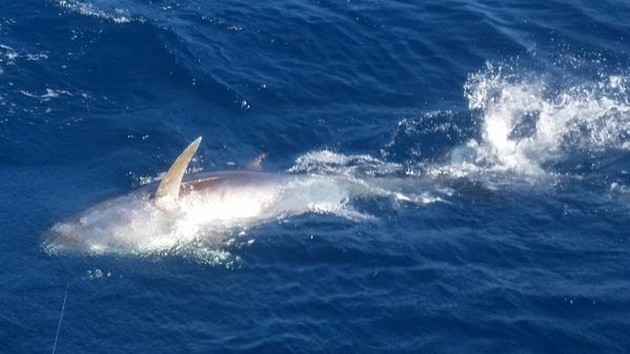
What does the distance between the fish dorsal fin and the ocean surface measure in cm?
182

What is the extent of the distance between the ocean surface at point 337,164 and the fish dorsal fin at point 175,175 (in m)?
1.82

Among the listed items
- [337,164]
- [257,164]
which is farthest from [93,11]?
[337,164]

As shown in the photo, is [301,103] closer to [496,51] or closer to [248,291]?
[496,51]

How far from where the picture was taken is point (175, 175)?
29.5 metres

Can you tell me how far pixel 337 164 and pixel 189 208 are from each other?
233 inches

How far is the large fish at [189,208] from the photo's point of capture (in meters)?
28.8

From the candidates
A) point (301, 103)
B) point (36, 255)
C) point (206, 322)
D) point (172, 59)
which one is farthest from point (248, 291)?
point (172, 59)

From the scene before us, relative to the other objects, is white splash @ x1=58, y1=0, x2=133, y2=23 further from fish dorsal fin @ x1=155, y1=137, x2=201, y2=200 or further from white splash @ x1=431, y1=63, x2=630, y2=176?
white splash @ x1=431, y1=63, x2=630, y2=176

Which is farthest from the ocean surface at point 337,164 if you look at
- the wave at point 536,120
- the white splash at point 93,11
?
the white splash at point 93,11

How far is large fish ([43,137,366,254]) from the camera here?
2877cm

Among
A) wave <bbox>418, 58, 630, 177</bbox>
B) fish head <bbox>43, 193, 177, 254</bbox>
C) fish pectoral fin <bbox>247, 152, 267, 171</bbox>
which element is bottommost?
fish head <bbox>43, 193, 177, 254</bbox>

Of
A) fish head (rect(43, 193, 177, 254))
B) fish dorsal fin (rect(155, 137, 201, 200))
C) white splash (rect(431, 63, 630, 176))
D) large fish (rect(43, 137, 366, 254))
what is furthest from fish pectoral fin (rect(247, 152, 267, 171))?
white splash (rect(431, 63, 630, 176))

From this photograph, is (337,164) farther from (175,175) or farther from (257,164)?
(175,175)

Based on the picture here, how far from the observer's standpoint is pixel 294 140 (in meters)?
35.0
